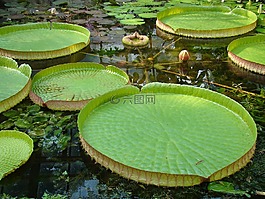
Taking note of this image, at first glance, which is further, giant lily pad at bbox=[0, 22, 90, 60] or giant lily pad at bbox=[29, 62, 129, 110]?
giant lily pad at bbox=[0, 22, 90, 60]

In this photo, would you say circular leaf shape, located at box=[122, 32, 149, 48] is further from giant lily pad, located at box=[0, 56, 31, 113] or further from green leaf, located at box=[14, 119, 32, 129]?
green leaf, located at box=[14, 119, 32, 129]

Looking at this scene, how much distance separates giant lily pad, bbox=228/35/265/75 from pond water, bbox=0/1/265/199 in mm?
61

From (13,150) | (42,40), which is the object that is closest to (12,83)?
(13,150)

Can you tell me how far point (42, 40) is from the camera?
3.92m

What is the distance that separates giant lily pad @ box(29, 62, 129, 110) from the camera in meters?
2.78

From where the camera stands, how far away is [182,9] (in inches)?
191

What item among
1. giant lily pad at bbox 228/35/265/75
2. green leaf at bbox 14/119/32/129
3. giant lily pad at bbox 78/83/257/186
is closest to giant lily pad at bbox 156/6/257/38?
giant lily pad at bbox 228/35/265/75

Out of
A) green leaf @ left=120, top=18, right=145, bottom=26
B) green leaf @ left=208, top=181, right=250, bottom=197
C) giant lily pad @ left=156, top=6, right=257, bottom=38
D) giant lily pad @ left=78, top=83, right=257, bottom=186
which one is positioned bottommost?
green leaf @ left=208, top=181, right=250, bottom=197

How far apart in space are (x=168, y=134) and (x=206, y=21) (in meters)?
2.45

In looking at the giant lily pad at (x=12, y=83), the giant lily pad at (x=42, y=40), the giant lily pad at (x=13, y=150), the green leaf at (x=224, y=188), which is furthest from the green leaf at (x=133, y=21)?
the green leaf at (x=224, y=188)

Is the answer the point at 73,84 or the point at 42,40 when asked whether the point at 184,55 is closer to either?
the point at 73,84

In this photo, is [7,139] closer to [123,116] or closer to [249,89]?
[123,116]

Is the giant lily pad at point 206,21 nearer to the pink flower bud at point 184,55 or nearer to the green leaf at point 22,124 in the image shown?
the pink flower bud at point 184,55

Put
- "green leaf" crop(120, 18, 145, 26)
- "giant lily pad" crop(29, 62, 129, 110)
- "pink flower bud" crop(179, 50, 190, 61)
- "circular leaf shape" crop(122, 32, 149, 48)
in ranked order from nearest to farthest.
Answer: "giant lily pad" crop(29, 62, 129, 110) < "pink flower bud" crop(179, 50, 190, 61) < "circular leaf shape" crop(122, 32, 149, 48) < "green leaf" crop(120, 18, 145, 26)
